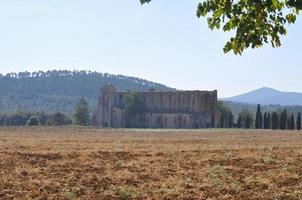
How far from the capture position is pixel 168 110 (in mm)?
123750

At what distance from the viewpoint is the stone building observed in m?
115

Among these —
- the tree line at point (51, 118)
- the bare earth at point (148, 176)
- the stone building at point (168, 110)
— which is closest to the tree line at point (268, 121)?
the stone building at point (168, 110)

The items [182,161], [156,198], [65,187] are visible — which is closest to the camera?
[156,198]

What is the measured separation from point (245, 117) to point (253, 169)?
266 ft

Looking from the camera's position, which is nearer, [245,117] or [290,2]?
[290,2]

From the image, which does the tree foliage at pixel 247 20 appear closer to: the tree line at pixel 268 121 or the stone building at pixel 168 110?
the tree line at pixel 268 121

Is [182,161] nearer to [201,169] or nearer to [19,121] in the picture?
[201,169]

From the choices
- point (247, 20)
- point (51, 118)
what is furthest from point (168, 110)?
point (247, 20)

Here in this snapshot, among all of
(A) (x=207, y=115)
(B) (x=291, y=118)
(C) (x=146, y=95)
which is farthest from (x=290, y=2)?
(C) (x=146, y=95)

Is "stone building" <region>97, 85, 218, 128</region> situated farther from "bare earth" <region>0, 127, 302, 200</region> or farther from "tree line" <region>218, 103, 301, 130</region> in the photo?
"bare earth" <region>0, 127, 302, 200</region>

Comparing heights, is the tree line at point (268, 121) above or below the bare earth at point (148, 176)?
above

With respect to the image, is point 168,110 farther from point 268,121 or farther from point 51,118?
point 268,121

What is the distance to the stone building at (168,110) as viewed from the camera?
11497 centimetres

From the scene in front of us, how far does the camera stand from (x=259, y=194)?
608 inches
